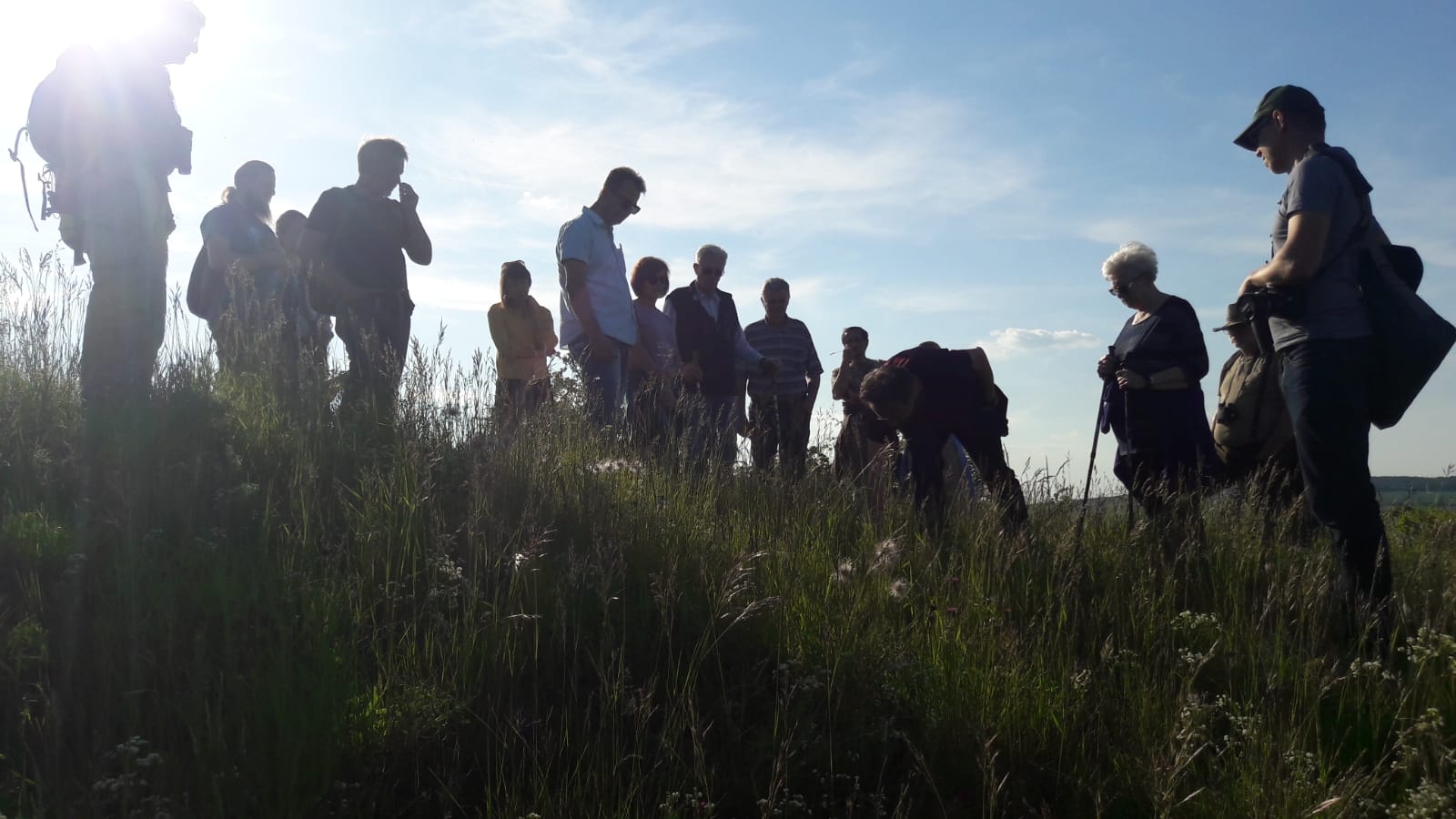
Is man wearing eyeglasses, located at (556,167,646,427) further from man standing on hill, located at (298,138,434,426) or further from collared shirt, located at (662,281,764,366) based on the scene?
collared shirt, located at (662,281,764,366)

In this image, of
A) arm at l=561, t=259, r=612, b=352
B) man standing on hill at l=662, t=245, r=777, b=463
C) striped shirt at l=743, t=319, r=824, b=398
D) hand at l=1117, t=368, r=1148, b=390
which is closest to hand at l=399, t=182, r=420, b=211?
arm at l=561, t=259, r=612, b=352

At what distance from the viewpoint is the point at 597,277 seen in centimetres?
630

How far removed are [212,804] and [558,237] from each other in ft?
14.4

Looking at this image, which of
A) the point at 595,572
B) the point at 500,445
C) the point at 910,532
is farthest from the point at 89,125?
the point at 910,532

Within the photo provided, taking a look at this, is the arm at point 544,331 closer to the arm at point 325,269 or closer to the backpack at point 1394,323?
the arm at point 325,269

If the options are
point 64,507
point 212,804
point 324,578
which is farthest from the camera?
point 64,507

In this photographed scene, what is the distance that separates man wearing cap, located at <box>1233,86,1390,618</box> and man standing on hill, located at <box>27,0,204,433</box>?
4.71m

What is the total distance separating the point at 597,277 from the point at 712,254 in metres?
1.53

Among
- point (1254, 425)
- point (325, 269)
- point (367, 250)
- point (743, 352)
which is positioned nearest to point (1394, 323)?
point (1254, 425)

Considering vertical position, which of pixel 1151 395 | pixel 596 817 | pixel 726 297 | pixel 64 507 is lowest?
pixel 596 817

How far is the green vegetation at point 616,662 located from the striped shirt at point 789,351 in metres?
3.81

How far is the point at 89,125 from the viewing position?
4.97m

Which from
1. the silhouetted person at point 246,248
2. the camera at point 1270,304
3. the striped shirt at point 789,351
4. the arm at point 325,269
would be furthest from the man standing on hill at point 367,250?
the camera at point 1270,304

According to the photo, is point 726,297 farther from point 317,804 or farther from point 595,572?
point 317,804
